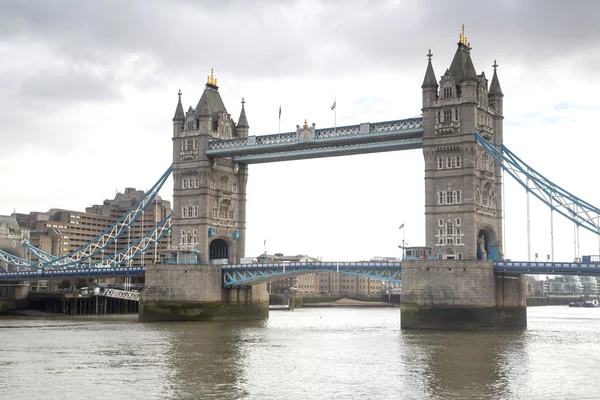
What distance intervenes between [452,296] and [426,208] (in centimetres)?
1041

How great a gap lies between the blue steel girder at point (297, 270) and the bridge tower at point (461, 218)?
531 cm

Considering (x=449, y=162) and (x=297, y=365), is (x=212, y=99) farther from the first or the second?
(x=297, y=365)

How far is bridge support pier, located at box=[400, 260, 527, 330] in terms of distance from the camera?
6831 centimetres

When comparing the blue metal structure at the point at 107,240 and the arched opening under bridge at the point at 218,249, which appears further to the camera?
the blue metal structure at the point at 107,240

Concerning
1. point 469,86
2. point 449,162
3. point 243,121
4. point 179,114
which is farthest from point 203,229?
point 469,86

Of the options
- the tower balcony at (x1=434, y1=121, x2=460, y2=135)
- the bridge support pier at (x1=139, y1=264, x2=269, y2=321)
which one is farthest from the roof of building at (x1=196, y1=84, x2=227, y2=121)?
the tower balcony at (x1=434, y1=121, x2=460, y2=135)

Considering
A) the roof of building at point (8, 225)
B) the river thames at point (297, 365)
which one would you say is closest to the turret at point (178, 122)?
the river thames at point (297, 365)

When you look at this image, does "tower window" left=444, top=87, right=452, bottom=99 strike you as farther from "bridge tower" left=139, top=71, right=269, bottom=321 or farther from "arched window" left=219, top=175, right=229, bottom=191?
"arched window" left=219, top=175, right=229, bottom=191

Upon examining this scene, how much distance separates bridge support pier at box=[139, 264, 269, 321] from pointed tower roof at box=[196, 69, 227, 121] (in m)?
19.4

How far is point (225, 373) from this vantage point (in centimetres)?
4038

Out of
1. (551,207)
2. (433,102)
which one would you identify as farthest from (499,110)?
(551,207)

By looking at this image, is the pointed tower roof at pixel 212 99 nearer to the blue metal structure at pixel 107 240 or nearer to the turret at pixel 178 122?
the turret at pixel 178 122

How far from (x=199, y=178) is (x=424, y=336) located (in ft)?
128

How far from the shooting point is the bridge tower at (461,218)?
68.7m
